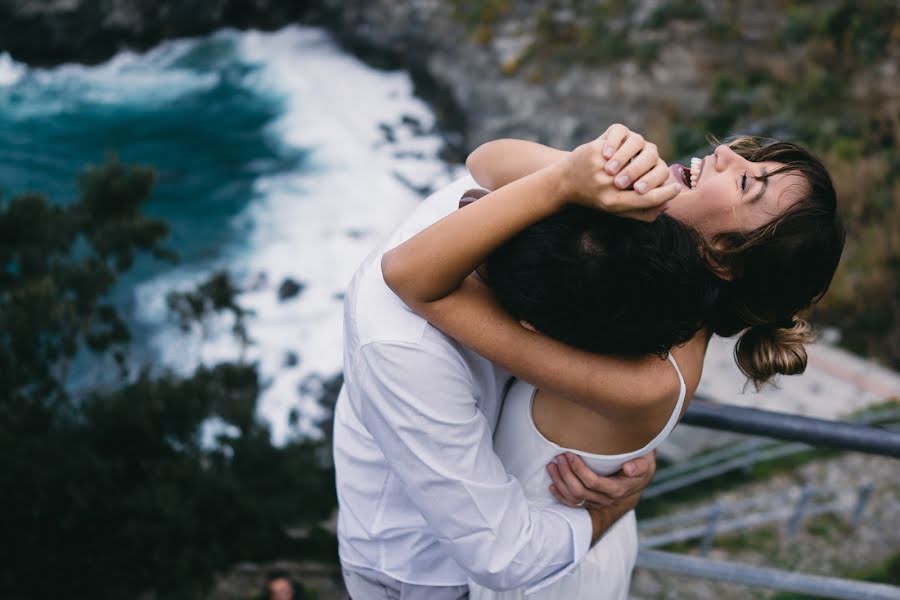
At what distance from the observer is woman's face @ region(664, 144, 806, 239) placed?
2.00m

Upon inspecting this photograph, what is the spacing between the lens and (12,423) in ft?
A: 19.6

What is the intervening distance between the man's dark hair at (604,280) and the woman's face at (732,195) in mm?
257

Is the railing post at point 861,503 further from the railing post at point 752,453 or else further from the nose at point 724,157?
the nose at point 724,157

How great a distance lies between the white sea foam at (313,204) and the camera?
16.4m

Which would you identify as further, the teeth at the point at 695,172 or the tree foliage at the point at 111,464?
the tree foliage at the point at 111,464

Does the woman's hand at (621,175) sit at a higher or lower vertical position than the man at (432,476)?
higher

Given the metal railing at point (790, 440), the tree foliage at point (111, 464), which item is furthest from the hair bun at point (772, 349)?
the tree foliage at point (111, 464)

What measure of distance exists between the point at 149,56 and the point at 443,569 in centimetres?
2825

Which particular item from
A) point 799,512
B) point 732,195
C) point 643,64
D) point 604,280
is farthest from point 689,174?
point 643,64

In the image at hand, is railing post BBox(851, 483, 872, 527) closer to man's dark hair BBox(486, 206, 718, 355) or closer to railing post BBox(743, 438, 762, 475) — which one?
railing post BBox(743, 438, 762, 475)

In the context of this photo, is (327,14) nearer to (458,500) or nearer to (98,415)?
(98,415)

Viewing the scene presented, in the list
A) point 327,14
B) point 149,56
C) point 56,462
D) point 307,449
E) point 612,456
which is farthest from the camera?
point 327,14

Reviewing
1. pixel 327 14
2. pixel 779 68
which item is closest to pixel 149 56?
pixel 327 14

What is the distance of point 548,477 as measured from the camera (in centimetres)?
201
